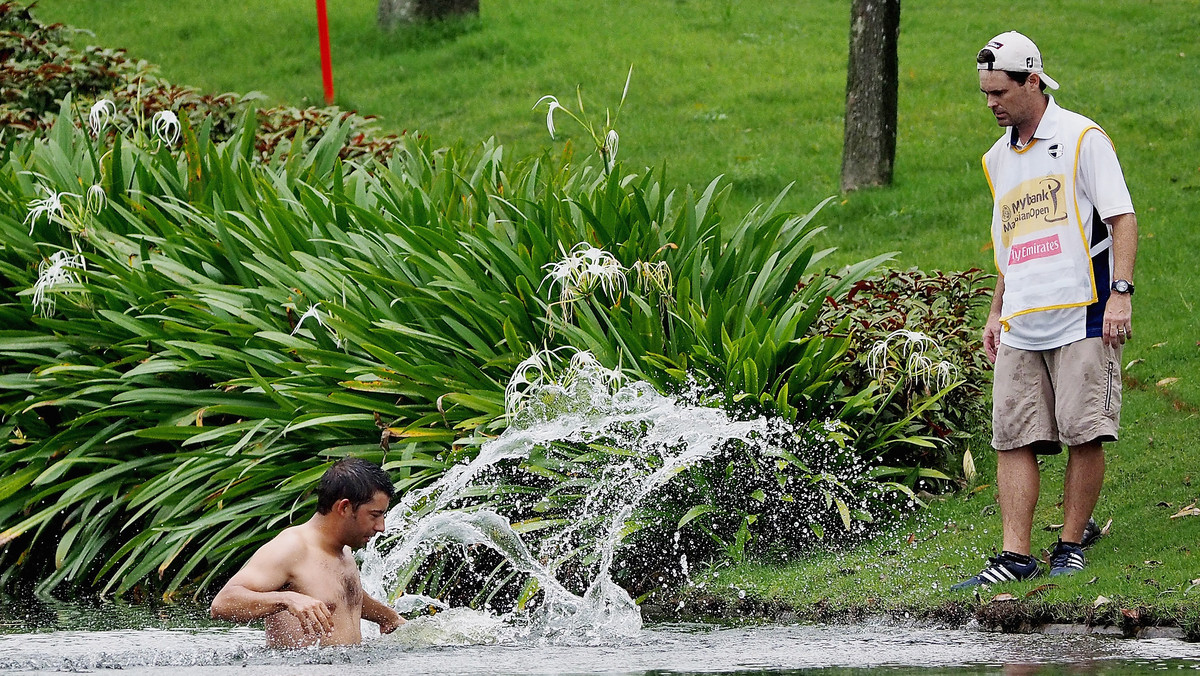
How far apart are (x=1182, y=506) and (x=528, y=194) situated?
3.90m

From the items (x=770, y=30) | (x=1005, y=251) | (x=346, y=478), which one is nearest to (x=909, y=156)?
(x=770, y=30)

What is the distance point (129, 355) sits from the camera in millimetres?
7629

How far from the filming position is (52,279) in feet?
25.9

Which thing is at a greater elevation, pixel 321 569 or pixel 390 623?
pixel 321 569

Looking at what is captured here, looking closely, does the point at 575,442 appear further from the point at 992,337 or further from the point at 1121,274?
the point at 1121,274

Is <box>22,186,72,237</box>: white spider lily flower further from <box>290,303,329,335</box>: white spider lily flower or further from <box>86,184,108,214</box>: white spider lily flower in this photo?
<box>290,303,329,335</box>: white spider lily flower

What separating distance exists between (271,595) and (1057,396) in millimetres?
3083

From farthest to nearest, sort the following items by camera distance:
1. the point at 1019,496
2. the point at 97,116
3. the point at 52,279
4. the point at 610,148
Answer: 1. the point at 97,116
2. the point at 610,148
3. the point at 52,279
4. the point at 1019,496

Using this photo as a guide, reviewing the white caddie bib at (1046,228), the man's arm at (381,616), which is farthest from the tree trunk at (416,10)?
the man's arm at (381,616)

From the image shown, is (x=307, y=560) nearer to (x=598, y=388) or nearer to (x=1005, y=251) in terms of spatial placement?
(x=598, y=388)

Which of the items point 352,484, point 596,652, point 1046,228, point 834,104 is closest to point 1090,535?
point 1046,228

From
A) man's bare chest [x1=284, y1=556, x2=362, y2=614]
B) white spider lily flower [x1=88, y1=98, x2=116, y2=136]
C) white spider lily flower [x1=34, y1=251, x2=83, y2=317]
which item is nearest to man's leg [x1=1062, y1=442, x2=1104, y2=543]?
man's bare chest [x1=284, y1=556, x2=362, y2=614]

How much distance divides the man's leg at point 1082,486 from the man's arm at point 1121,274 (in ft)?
1.47

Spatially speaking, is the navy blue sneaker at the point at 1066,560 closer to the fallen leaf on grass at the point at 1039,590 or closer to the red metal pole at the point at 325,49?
the fallen leaf on grass at the point at 1039,590
